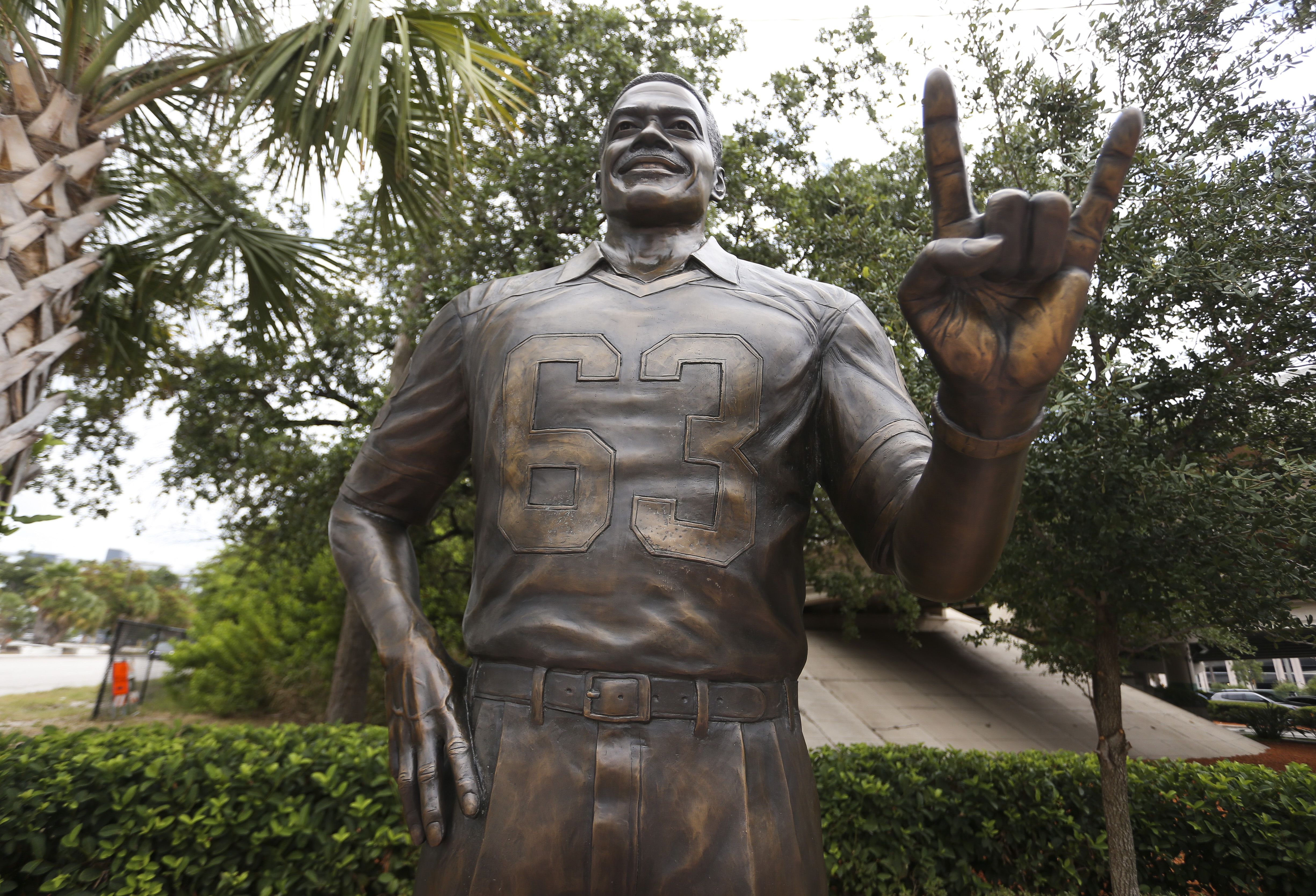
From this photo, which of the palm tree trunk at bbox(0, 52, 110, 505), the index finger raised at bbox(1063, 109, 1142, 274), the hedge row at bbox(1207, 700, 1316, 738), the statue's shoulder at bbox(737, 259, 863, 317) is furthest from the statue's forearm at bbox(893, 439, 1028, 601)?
the hedge row at bbox(1207, 700, 1316, 738)

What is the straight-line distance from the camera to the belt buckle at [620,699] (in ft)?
4.95

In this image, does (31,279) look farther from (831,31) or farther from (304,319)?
(831,31)

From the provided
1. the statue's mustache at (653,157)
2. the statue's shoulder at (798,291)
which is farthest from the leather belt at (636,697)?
the statue's mustache at (653,157)

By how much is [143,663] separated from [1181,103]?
1426 cm

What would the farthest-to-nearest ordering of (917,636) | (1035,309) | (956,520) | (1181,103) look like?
(917,636), (1181,103), (956,520), (1035,309)

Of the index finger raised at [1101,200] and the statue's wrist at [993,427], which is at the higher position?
the index finger raised at [1101,200]

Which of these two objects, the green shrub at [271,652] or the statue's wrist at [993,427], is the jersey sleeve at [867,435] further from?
the green shrub at [271,652]

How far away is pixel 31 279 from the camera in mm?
4605

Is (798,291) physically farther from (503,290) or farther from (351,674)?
(351,674)

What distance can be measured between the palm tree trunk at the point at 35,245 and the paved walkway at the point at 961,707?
7.16 metres

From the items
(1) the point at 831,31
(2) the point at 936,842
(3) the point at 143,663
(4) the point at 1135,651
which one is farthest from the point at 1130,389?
(3) the point at 143,663

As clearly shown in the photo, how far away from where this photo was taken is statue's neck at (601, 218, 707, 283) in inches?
78.2

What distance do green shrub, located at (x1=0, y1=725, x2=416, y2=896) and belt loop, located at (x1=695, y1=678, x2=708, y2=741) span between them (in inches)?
164

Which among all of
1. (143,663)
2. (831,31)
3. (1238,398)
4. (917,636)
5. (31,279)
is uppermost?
(831,31)
